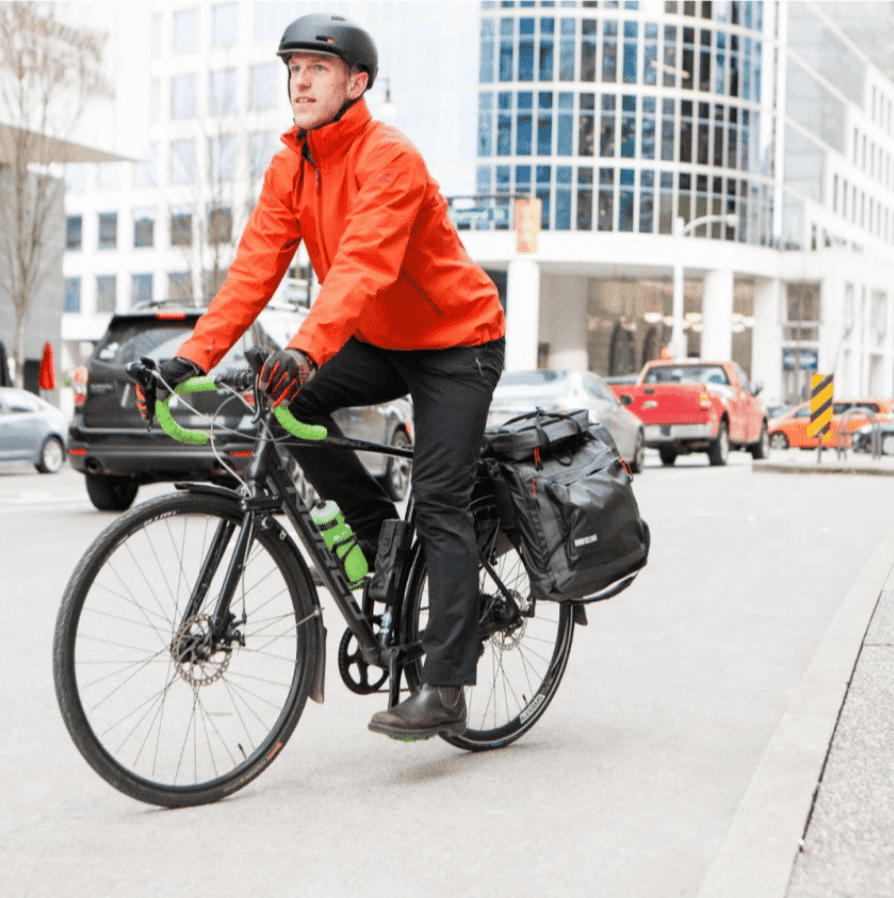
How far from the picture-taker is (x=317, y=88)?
147 inches

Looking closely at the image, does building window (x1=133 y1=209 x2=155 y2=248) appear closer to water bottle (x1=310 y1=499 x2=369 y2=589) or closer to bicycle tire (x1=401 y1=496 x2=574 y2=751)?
bicycle tire (x1=401 y1=496 x2=574 y2=751)

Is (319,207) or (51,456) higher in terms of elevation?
(319,207)

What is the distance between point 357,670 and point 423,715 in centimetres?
29

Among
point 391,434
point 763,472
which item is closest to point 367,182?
point 391,434

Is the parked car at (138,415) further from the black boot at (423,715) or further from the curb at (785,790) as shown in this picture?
the black boot at (423,715)

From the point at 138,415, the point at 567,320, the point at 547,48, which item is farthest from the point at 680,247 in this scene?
the point at 138,415

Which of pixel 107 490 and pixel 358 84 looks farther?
pixel 107 490

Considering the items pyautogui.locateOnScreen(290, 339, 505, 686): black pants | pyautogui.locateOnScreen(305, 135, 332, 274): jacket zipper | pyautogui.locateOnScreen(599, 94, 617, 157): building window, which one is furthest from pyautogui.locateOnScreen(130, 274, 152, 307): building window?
pyautogui.locateOnScreen(305, 135, 332, 274): jacket zipper

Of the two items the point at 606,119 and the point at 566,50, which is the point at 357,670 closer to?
the point at 606,119

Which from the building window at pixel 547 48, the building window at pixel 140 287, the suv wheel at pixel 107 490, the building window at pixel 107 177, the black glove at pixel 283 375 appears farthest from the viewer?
the building window at pixel 107 177

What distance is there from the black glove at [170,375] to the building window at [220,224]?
33.7m

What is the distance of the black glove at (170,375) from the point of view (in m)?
3.56

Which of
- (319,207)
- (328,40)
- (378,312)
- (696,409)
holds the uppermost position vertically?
(328,40)

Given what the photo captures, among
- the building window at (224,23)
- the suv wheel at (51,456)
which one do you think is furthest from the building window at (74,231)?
the suv wheel at (51,456)
